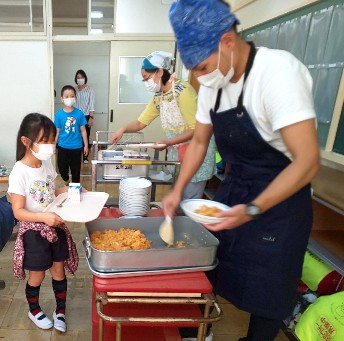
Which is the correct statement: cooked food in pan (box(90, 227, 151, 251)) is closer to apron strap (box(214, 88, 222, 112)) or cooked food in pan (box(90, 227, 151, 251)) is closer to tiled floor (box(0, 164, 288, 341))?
apron strap (box(214, 88, 222, 112))

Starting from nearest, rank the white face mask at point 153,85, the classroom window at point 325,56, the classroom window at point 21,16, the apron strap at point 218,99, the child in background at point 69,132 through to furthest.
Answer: the apron strap at point 218,99 < the classroom window at point 325,56 < the white face mask at point 153,85 < the child in background at point 69,132 < the classroom window at point 21,16

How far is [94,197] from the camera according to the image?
1.48 meters

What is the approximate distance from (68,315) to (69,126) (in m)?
2.17

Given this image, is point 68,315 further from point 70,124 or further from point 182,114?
point 70,124

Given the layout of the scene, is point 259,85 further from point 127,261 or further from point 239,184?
point 127,261

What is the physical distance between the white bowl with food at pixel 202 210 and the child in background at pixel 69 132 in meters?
2.67

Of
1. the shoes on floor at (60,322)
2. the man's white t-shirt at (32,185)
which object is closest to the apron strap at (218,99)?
the man's white t-shirt at (32,185)

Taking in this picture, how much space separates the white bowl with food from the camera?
87 cm

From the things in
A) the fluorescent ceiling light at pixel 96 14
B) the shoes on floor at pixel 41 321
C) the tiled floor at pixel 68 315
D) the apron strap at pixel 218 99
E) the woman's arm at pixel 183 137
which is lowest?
the tiled floor at pixel 68 315

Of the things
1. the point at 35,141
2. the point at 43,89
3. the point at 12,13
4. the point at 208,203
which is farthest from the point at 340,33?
the point at 12,13

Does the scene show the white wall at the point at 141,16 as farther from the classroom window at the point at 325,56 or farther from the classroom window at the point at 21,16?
the classroom window at the point at 325,56

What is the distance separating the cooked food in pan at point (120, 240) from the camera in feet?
3.53

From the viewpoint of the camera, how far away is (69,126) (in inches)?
134

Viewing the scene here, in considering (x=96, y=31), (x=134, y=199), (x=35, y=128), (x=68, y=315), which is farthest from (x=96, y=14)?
(x=68, y=315)
